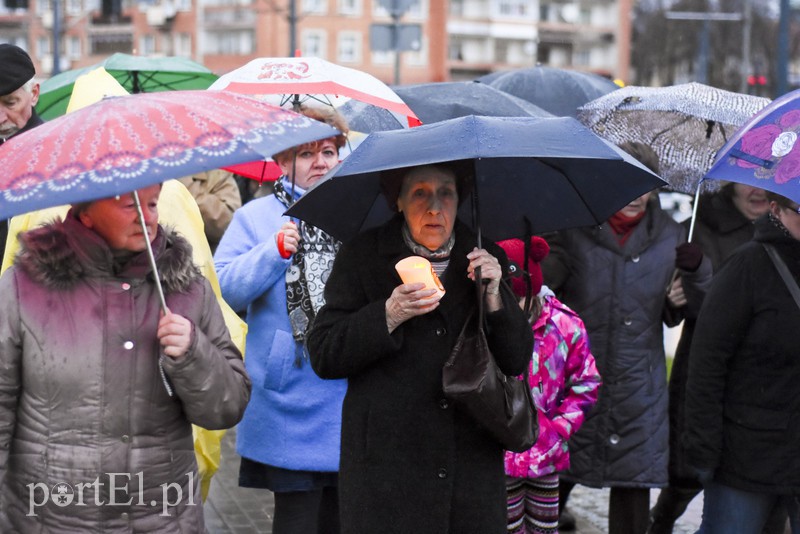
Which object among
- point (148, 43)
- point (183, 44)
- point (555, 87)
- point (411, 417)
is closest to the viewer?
point (411, 417)

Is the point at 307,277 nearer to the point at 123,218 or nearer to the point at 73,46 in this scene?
the point at 123,218

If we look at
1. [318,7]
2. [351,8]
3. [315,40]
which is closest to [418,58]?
[351,8]

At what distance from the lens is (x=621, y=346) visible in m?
6.19

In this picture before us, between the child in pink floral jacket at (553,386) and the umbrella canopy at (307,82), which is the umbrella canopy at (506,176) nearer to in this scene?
the child in pink floral jacket at (553,386)

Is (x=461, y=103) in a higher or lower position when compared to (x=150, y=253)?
higher

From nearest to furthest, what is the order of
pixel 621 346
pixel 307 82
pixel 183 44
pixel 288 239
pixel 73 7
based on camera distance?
pixel 288 239
pixel 307 82
pixel 621 346
pixel 183 44
pixel 73 7

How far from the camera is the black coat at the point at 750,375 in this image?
4.96 metres

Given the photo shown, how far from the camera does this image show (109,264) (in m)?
3.77

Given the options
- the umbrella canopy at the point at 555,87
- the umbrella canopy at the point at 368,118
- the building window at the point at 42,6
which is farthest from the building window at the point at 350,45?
the umbrella canopy at the point at 368,118

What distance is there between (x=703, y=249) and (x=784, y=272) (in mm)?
1745

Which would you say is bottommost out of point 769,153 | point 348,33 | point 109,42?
point 109,42

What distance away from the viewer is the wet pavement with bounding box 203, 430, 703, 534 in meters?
7.16

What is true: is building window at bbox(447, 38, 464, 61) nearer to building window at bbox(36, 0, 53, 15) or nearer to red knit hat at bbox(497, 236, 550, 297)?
building window at bbox(36, 0, 53, 15)

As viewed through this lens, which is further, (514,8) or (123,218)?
(514,8)
